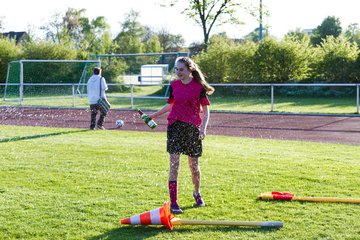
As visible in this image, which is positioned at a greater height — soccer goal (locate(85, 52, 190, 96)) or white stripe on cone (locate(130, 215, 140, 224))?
soccer goal (locate(85, 52, 190, 96))

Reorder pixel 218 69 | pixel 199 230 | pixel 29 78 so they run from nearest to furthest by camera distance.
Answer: pixel 199 230
pixel 218 69
pixel 29 78

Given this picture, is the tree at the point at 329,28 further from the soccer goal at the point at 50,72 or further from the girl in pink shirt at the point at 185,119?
the girl in pink shirt at the point at 185,119

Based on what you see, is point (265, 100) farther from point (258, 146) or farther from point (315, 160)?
point (315, 160)

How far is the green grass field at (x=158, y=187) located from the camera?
5168 mm

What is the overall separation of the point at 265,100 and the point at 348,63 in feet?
17.4

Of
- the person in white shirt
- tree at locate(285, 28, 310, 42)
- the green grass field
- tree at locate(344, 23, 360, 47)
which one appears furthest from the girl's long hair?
tree at locate(344, 23, 360, 47)

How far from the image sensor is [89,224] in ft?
17.6

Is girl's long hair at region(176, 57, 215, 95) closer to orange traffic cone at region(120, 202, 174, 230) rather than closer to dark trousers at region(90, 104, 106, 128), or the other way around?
orange traffic cone at region(120, 202, 174, 230)

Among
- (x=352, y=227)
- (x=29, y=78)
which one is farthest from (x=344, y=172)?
(x=29, y=78)

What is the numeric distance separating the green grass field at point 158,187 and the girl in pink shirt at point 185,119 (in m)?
0.52

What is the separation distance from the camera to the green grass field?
5.17 metres

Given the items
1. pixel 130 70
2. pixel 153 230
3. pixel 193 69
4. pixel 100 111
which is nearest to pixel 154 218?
pixel 153 230

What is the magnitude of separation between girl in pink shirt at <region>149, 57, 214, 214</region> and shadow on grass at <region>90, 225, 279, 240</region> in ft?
1.86

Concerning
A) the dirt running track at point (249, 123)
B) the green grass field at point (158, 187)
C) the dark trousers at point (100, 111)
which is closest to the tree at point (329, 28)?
the dirt running track at point (249, 123)
